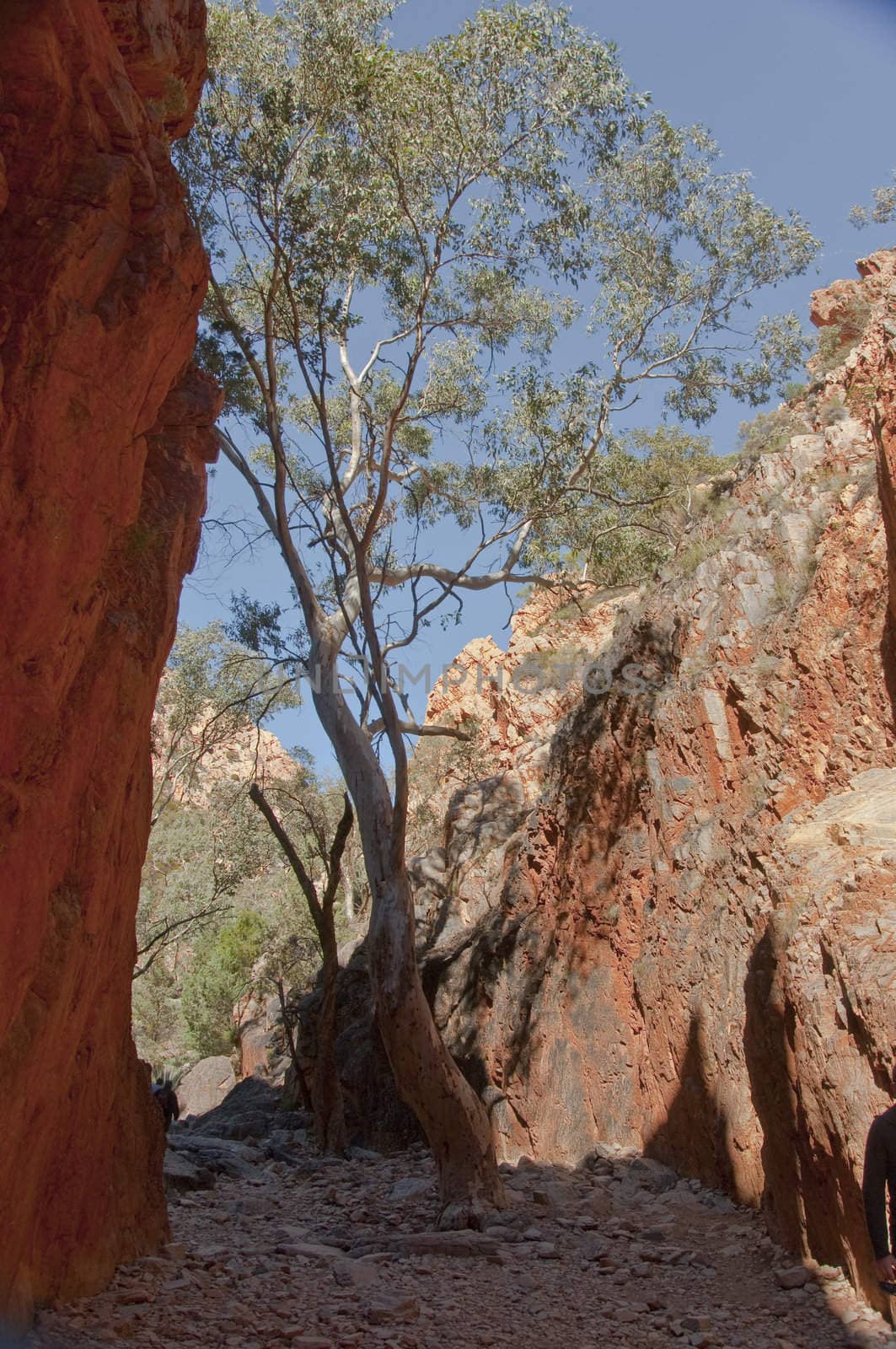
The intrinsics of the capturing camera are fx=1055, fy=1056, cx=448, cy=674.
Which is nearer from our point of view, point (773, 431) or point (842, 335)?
point (773, 431)

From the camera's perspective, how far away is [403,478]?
13734 mm

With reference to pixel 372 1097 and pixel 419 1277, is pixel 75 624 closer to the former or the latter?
pixel 419 1277

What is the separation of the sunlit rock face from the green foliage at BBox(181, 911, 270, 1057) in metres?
11.8

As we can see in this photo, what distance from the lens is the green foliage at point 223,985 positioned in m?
25.6

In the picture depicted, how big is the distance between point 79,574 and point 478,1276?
5159 mm

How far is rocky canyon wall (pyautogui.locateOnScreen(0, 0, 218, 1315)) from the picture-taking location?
3.95 m

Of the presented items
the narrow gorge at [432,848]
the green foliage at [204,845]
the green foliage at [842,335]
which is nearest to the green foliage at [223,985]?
the green foliage at [204,845]

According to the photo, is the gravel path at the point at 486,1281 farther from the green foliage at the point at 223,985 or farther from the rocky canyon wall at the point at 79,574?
the green foliage at the point at 223,985

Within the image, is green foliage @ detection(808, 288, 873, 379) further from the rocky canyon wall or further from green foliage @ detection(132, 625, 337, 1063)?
the rocky canyon wall

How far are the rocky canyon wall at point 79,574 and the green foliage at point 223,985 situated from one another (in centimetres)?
2005

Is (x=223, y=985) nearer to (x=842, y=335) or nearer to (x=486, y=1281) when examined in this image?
(x=842, y=335)

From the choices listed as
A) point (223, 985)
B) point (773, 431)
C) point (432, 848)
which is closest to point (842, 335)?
point (773, 431)

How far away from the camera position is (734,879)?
9039 mm

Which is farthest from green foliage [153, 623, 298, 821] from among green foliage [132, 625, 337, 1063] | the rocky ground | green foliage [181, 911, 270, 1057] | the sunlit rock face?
green foliage [181, 911, 270, 1057]
